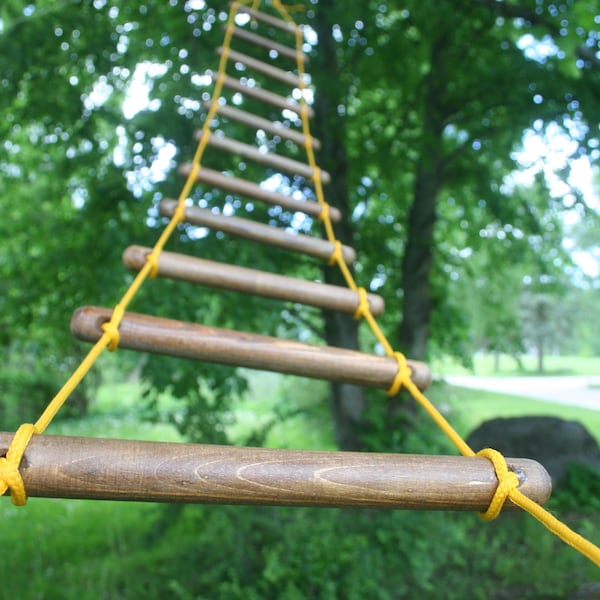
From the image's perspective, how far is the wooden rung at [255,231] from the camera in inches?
70.4

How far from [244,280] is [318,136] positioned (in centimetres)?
255

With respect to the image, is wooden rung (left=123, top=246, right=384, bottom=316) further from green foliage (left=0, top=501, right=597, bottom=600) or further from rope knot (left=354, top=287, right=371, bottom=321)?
green foliage (left=0, top=501, right=597, bottom=600)

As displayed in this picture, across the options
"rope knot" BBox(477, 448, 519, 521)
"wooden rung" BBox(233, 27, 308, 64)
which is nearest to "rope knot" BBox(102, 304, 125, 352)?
"rope knot" BBox(477, 448, 519, 521)

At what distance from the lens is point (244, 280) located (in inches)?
58.2

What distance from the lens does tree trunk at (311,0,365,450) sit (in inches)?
148

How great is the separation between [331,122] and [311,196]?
0.54 m

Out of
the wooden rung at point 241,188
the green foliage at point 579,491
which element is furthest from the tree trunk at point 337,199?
the wooden rung at point 241,188

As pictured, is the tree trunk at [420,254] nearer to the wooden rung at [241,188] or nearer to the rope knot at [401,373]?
the wooden rung at [241,188]

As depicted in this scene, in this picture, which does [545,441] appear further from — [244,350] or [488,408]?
[244,350]

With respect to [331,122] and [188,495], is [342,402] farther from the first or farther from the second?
[188,495]

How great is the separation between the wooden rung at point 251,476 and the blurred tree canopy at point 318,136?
6.18ft

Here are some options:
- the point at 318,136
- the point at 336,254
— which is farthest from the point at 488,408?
the point at 336,254

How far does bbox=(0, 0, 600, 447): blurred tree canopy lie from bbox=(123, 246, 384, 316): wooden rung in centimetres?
116

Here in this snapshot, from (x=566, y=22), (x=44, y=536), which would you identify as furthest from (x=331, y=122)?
(x=44, y=536)
